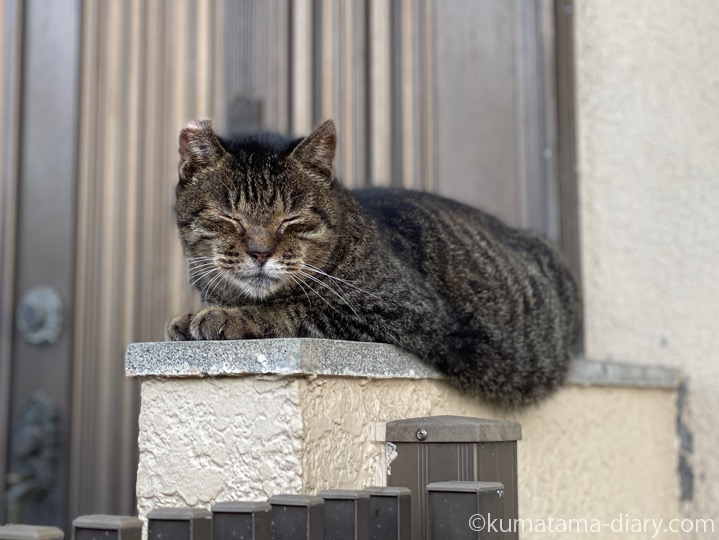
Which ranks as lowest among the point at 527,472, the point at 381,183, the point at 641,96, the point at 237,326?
the point at 527,472

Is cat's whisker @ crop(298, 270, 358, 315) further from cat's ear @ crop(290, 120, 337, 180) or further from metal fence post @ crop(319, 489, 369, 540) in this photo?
metal fence post @ crop(319, 489, 369, 540)

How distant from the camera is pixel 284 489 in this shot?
156cm

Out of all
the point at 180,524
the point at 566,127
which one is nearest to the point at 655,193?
the point at 566,127

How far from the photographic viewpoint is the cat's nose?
6.18ft

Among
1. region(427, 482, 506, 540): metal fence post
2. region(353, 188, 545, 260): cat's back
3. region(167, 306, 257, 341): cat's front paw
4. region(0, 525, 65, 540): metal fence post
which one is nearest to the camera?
region(0, 525, 65, 540): metal fence post

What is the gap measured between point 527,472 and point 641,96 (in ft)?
4.90

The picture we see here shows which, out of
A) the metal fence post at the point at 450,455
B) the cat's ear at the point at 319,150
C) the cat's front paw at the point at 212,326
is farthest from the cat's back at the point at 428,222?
the metal fence post at the point at 450,455

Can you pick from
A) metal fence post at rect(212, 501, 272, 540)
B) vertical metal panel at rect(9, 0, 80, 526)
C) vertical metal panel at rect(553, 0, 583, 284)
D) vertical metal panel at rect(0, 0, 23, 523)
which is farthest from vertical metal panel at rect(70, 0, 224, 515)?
metal fence post at rect(212, 501, 272, 540)

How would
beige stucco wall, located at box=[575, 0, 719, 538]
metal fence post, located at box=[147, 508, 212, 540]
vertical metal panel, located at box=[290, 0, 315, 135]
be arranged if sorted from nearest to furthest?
1. metal fence post, located at box=[147, 508, 212, 540]
2. beige stucco wall, located at box=[575, 0, 719, 538]
3. vertical metal panel, located at box=[290, 0, 315, 135]

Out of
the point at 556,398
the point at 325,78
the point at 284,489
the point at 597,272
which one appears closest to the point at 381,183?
the point at 325,78

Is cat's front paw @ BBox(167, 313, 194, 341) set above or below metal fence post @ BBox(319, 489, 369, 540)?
above

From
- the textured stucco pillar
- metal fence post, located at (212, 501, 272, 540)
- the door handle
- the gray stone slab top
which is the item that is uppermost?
the gray stone slab top

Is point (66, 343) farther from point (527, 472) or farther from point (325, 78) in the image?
point (527, 472)

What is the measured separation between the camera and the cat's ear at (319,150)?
6.57ft
